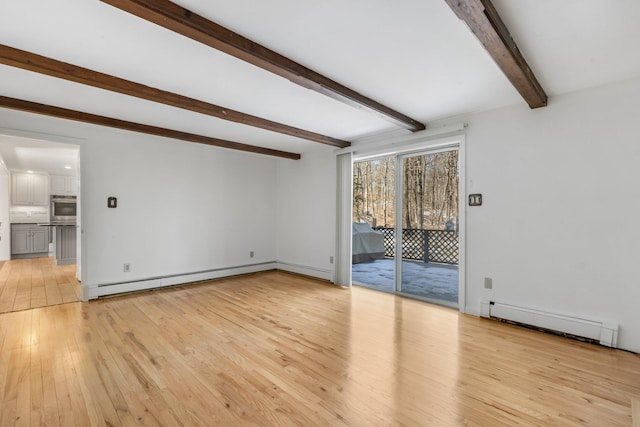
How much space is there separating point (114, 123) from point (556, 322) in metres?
5.49

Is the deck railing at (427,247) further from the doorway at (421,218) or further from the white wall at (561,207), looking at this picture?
the white wall at (561,207)

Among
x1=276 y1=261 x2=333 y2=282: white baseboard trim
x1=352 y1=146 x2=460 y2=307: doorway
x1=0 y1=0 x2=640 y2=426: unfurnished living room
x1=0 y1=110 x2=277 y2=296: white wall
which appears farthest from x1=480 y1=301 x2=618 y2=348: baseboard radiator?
x1=0 y1=110 x2=277 y2=296: white wall

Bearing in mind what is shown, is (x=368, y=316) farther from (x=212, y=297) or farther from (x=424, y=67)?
(x=424, y=67)

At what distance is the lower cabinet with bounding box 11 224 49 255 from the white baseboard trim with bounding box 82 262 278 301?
5.43m

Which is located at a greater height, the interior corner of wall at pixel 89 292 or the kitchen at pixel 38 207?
the kitchen at pixel 38 207

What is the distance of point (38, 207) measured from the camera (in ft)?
25.2

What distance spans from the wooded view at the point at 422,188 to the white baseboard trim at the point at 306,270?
4.66 feet

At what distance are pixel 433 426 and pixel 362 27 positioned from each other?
7.88ft

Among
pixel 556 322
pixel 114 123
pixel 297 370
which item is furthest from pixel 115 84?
pixel 556 322

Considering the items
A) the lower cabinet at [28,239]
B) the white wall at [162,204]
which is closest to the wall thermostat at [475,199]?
the white wall at [162,204]

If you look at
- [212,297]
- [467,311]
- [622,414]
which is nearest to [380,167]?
[467,311]

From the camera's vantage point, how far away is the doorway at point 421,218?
3.94 meters

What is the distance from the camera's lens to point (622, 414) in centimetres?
172

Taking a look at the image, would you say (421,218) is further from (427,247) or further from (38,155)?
(38,155)
